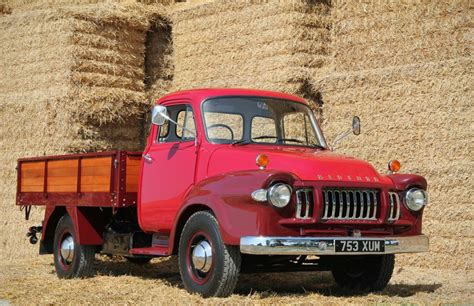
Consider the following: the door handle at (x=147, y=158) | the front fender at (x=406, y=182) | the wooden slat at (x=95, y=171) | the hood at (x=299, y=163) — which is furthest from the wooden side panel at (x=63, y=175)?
the front fender at (x=406, y=182)

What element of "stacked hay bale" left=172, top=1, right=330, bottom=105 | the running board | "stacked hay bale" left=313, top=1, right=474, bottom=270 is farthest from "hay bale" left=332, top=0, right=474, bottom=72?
the running board

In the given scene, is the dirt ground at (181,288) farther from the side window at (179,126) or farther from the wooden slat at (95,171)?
the side window at (179,126)

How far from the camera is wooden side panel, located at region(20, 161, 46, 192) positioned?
39.1ft

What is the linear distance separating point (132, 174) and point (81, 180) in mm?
959

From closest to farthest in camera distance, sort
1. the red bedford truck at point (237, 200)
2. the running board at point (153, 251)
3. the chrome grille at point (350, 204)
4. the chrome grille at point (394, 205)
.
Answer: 1. the red bedford truck at point (237, 200)
2. the chrome grille at point (350, 204)
3. the chrome grille at point (394, 205)
4. the running board at point (153, 251)

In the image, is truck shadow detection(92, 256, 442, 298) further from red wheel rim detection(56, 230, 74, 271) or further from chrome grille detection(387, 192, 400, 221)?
chrome grille detection(387, 192, 400, 221)

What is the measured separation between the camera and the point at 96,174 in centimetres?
→ 1077

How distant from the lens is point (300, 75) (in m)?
13.5

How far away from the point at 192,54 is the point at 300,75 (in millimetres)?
2808

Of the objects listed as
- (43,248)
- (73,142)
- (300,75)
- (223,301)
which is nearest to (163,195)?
(223,301)

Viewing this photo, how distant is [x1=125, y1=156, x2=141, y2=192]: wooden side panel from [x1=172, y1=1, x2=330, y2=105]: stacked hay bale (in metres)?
3.76

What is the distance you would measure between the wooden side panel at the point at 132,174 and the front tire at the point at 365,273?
2.58 m

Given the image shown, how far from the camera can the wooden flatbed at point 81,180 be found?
10406mm

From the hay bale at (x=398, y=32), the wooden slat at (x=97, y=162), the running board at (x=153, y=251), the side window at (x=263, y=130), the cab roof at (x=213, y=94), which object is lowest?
the running board at (x=153, y=251)
